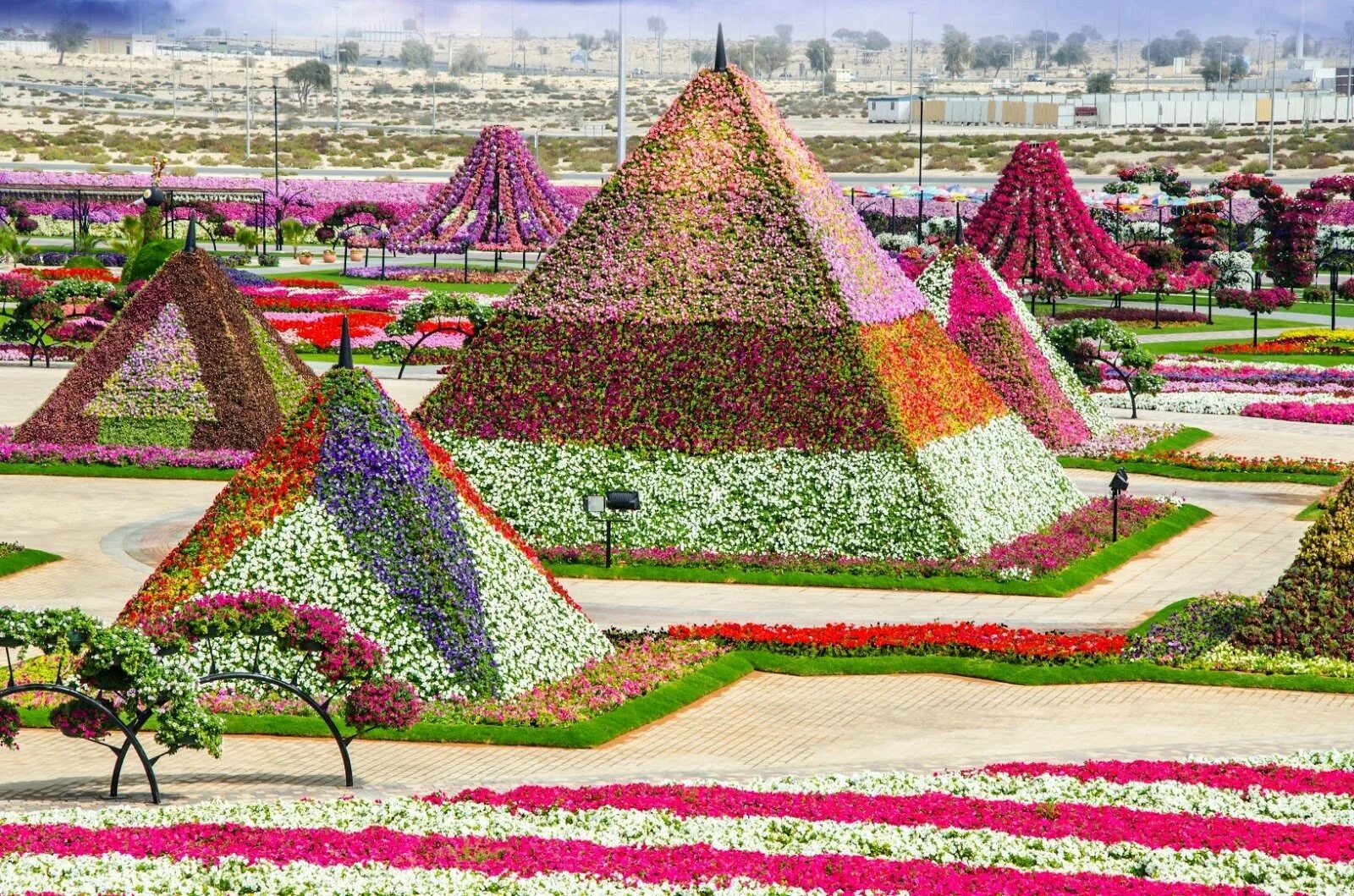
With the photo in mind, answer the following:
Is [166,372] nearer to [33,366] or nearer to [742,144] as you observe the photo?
[742,144]

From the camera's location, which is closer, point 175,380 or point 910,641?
point 910,641

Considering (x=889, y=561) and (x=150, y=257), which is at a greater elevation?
(x=150, y=257)

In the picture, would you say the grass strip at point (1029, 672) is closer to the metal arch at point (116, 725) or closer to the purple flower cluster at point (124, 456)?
the metal arch at point (116, 725)

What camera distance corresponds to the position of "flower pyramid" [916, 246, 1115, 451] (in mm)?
42750

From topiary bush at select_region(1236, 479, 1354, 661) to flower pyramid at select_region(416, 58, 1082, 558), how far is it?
6.52 meters

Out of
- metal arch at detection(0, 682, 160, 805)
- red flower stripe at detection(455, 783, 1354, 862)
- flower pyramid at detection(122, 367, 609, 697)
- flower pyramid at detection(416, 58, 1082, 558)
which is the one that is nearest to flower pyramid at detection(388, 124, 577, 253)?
flower pyramid at detection(416, 58, 1082, 558)

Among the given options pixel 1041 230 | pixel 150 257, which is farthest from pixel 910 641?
pixel 1041 230

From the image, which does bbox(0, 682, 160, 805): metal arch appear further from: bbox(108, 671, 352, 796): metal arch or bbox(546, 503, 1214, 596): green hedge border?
bbox(546, 503, 1214, 596): green hedge border

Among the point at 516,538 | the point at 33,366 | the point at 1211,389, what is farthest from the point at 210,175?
the point at 516,538

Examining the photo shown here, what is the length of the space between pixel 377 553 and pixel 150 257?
4131 cm

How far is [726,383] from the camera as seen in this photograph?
34.5m

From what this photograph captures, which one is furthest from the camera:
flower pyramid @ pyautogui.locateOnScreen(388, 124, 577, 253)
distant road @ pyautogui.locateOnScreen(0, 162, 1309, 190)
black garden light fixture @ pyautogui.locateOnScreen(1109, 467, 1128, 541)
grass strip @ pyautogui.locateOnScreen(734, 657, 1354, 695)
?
distant road @ pyautogui.locateOnScreen(0, 162, 1309, 190)

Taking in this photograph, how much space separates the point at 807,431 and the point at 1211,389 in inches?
1042

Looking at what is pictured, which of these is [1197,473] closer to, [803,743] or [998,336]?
[998,336]
